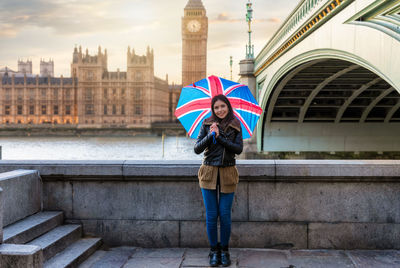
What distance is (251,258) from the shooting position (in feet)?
11.5

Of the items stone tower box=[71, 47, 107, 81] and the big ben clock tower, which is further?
the big ben clock tower

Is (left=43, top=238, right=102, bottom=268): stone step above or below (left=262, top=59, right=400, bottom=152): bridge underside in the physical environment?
below

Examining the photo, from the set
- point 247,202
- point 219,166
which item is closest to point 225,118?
point 219,166

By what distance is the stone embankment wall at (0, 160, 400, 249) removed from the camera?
3719mm

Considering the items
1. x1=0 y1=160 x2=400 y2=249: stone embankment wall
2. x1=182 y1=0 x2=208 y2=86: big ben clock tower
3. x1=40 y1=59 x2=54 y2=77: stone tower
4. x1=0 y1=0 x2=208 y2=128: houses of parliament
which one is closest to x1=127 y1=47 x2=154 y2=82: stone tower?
x1=0 y1=0 x2=208 y2=128: houses of parliament

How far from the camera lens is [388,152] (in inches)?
874

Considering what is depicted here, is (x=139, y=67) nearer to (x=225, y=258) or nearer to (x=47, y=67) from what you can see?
(x=47, y=67)

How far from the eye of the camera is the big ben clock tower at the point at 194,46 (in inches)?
3684

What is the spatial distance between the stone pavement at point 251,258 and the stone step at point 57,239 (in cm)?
27

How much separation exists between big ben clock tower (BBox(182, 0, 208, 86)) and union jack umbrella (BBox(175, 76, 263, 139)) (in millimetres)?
89798

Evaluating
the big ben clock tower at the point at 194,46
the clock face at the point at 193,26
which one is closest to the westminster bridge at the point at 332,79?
the big ben clock tower at the point at 194,46

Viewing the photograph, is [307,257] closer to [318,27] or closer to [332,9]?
[332,9]

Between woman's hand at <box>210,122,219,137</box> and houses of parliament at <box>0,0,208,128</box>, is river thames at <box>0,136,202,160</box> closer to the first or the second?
woman's hand at <box>210,122,219,137</box>

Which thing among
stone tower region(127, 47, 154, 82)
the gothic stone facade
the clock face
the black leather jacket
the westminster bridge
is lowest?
the black leather jacket
